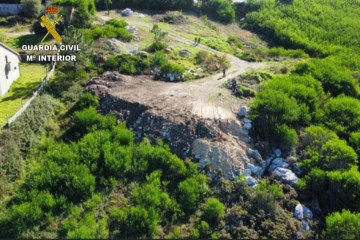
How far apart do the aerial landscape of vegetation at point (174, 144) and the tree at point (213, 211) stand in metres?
0.09

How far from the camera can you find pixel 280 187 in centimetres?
2322

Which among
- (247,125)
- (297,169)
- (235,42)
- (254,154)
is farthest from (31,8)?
(297,169)

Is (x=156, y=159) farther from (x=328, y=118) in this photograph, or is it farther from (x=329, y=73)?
(x=329, y=73)

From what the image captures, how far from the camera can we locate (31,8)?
46.3 metres

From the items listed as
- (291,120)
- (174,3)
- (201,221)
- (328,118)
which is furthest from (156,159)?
(174,3)

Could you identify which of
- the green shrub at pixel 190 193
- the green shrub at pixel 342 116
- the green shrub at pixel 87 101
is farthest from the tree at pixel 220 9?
the green shrub at pixel 190 193

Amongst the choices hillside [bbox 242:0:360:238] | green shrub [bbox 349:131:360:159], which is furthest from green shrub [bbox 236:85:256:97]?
green shrub [bbox 349:131:360:159]

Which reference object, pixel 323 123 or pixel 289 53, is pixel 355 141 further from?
pixel 289 53

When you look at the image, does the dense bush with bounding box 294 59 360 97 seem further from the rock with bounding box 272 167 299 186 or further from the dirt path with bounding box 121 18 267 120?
the rock with bounding box 272 167 299 186

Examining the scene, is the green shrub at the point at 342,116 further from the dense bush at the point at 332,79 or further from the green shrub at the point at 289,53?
the green shrub at the point at 289,53

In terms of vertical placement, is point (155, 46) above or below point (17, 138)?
above

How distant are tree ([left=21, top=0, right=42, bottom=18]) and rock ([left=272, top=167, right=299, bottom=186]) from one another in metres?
41.7

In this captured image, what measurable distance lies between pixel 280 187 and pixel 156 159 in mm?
9493

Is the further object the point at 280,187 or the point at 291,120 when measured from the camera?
the point at 291,120
